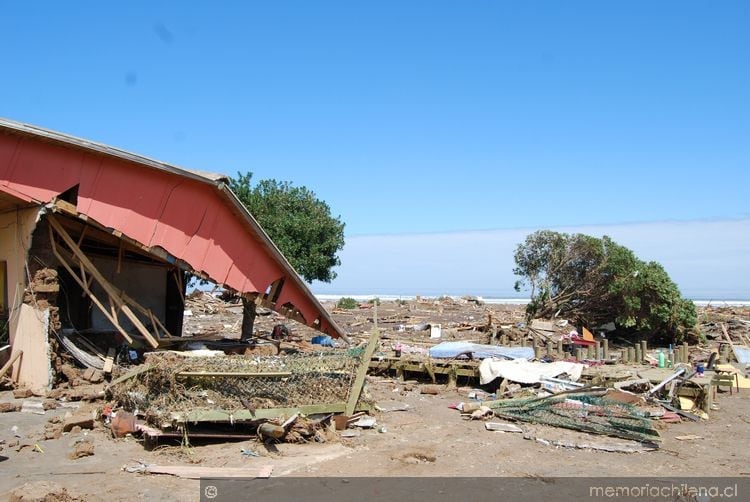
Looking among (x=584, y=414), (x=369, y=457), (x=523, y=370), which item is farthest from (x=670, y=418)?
(x=369, y=457)

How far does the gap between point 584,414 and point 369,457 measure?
13.5 ft

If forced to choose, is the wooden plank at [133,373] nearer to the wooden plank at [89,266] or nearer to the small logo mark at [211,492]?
the small logo mark at [211,492]

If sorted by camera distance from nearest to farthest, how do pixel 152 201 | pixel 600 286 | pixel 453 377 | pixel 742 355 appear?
1. pixel 152 201
2. pixel 453 377
3. pixel 742 355
4. pixel 600 286

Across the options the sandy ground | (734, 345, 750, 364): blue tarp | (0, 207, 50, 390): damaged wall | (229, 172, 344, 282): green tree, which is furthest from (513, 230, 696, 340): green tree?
(0, 207, 50, 390): damaged wall

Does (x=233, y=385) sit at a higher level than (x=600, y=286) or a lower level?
lower

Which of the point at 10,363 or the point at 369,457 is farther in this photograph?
the point at 10,363

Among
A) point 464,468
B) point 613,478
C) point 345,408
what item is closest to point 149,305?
point 345,408

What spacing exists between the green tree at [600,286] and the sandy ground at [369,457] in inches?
619

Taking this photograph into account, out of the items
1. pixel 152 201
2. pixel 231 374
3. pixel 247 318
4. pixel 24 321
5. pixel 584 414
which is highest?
pixel 152 201

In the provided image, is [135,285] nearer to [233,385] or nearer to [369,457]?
→ [233,385]

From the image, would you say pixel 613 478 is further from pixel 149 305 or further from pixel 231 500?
pixel 149 305

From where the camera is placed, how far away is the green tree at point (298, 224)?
29.2m

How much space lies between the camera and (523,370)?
13086 millimetres

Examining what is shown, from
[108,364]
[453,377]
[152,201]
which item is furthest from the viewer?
[453,377]
